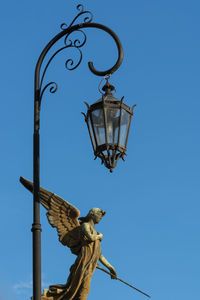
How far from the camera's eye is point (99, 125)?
8.84 meters

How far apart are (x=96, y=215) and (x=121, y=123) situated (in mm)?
2490

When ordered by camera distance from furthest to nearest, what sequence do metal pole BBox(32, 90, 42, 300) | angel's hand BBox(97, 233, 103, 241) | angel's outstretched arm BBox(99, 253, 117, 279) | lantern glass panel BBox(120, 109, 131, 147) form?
1. angel's outstretched arm BBox(99, 253, 117, 279)
2. angel's hand BBox(97, 233, 103, 241)
3. lantern glass panel BBox(120, 109, 131, 147)
4. metal pole BBox(32, 90, 42, 300)

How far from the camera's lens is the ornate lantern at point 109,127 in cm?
869

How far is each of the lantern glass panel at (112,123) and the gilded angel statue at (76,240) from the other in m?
2.47

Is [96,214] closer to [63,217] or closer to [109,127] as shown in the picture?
[63,217]

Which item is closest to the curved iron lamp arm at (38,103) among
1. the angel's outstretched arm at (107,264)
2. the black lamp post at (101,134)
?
the black lamp post at (101,134)

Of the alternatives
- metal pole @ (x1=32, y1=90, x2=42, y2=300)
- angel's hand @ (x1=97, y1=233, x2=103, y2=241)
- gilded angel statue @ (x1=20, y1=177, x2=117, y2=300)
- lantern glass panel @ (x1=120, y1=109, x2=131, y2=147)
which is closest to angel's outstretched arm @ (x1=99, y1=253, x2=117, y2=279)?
gilded angel statue @ (x1=20, y1=177, x2=117, y2=300)

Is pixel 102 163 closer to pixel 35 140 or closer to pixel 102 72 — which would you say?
pixel 35 140

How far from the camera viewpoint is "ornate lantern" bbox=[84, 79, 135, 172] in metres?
8.69

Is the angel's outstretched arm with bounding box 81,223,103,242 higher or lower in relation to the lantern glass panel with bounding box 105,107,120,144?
lower

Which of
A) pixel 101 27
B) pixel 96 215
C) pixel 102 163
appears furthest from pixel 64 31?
pixel 96 215

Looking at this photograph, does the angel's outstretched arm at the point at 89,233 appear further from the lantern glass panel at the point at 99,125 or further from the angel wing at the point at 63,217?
the lantern glass panel at the point at 99,125

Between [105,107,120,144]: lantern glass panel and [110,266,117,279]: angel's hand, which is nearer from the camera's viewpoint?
[105,107,120,144]: lantern glass panel

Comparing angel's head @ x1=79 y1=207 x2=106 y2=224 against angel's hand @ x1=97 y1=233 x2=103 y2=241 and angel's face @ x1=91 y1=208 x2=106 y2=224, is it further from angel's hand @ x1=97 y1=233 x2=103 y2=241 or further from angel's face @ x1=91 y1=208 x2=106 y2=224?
angel's hand @ x1=97 y1=233 x2=103 y2=241
